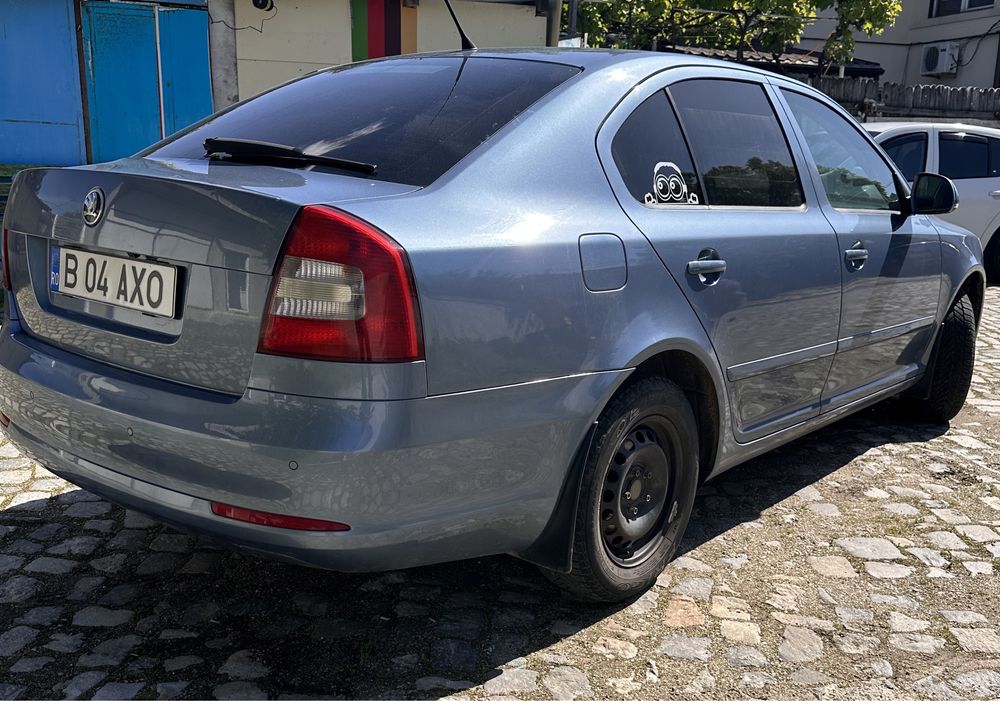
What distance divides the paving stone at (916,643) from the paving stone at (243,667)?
5.92ft

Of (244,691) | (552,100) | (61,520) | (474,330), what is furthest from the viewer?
(61,520)

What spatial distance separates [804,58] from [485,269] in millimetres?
25261

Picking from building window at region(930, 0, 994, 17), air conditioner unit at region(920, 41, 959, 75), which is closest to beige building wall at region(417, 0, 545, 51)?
air conditioner unit at region(920, 41, 959, 75)

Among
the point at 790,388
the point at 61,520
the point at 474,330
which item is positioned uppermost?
the point at 474,330

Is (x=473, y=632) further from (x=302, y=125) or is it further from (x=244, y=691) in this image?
(x=302, y=125)

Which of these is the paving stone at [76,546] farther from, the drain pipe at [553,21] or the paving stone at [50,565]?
the drain pipe at [553,21]

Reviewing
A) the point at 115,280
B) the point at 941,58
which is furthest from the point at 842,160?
the point at 941,58

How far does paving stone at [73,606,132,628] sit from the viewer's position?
2709 millimetres

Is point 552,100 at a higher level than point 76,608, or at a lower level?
higher

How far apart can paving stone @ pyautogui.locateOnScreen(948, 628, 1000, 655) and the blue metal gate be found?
381 inches

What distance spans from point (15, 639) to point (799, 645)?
7.29ft

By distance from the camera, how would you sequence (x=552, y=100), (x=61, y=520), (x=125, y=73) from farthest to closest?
(x=125, y=73)
(x=61, y=520)
(x=552, y=100)

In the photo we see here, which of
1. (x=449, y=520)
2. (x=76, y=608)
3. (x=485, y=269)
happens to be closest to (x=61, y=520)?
(x=76, y=608)

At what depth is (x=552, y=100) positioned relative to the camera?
268 cm
